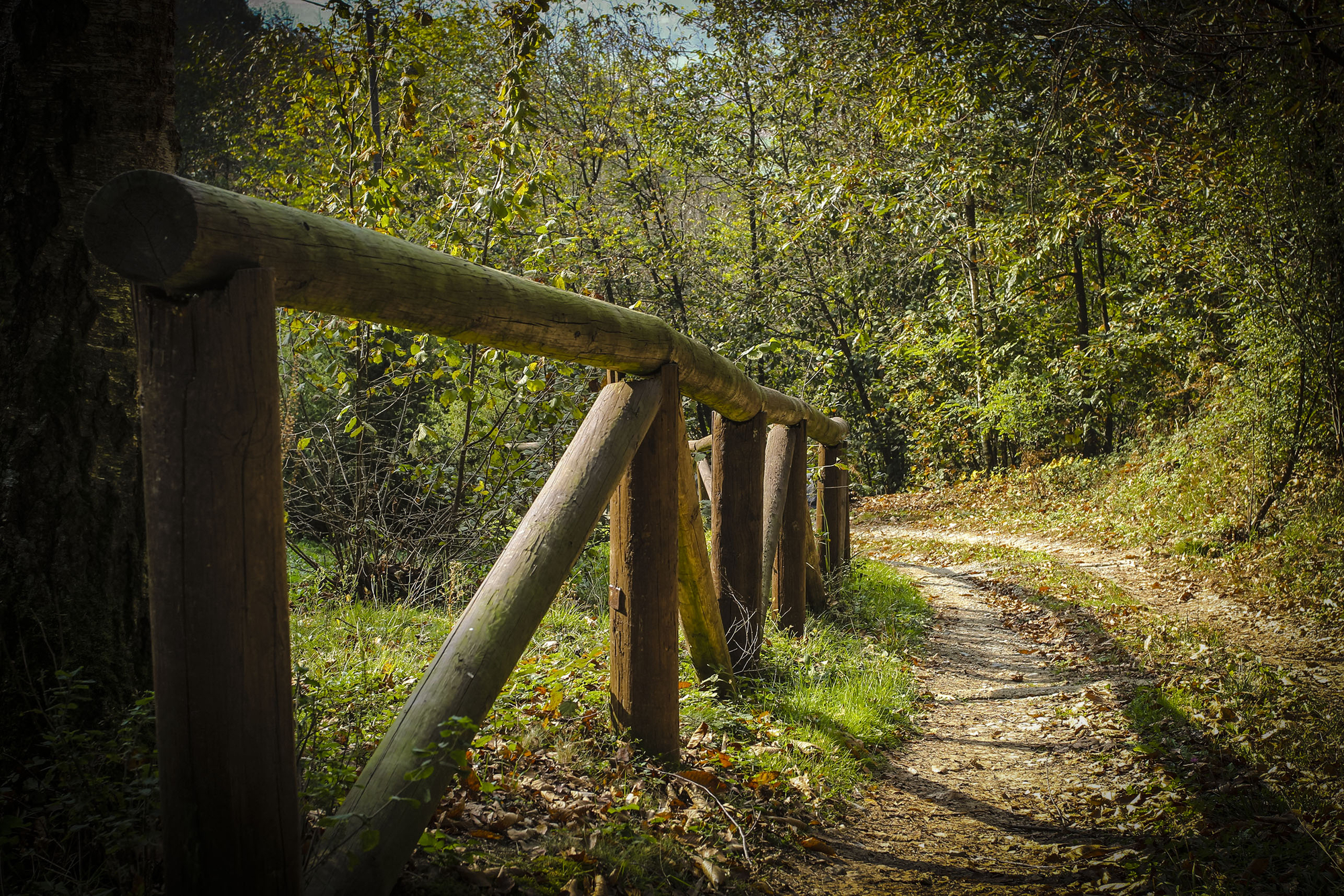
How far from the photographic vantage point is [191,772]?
132cm

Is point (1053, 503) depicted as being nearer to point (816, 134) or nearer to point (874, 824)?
A: point (816, 134)

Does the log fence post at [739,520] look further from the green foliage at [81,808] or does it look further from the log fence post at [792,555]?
the green foliage at [81,808]

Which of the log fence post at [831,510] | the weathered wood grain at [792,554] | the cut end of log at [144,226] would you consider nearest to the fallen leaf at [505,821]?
the cut end of log at [144,226]

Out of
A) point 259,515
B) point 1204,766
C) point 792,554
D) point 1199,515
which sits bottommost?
point 1204,766

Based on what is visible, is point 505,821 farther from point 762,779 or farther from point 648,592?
point 762,779

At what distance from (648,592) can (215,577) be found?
6.06 feet

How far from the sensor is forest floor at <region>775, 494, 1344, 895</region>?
271 cm

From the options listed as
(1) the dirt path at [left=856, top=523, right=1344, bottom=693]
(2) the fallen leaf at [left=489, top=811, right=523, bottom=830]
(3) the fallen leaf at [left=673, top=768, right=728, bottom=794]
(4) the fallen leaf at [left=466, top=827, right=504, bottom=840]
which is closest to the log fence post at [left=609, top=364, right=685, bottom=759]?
(3) the fallen leaf at [left=673, top=768, right=728, bottom=794]

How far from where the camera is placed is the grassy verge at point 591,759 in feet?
7.42

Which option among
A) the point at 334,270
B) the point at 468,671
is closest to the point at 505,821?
the point at 468,671

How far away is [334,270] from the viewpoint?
152 cm

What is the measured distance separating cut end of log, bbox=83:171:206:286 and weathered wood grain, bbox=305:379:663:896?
1.09 m

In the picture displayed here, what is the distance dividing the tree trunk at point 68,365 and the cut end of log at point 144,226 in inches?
51.6

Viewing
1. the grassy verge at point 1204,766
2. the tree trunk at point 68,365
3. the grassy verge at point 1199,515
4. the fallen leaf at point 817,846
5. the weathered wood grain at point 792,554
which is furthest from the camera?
the grassy verge at point 1199,515
